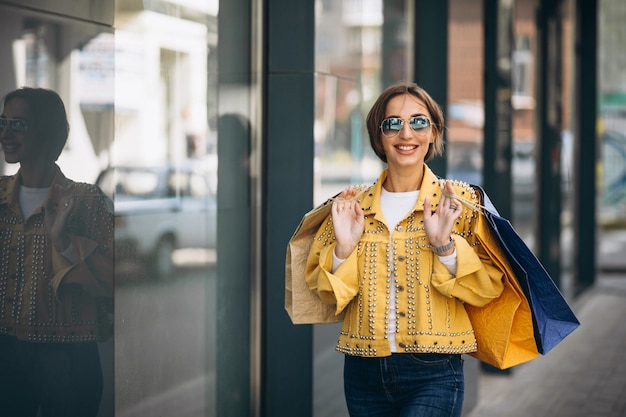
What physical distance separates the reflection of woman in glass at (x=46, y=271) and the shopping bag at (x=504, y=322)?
1482 mm

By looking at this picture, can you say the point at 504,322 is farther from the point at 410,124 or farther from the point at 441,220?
the point at 410,124

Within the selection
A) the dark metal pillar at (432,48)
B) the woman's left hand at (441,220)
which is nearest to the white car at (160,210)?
the woman's left hand at (441,220)

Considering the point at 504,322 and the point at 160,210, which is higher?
the point at 160,210

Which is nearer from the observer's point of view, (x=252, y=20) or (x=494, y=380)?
(x=252, y=20)

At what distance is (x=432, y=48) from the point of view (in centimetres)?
719

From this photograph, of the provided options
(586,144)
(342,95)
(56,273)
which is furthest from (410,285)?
(586,144)

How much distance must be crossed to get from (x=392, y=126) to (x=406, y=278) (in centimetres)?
52

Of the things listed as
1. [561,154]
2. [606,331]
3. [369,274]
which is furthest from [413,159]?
[561,154]

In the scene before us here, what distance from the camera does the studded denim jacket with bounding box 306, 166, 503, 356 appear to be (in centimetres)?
337

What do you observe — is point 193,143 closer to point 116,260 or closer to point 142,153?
point 142,153

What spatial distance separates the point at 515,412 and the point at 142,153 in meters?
4.21

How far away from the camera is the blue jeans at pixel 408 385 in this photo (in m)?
3.40

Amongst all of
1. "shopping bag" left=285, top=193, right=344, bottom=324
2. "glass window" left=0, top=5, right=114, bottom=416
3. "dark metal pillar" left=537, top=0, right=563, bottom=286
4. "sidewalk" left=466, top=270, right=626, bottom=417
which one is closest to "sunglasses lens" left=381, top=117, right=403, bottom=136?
"shopping bag" left=285, top=193, right=344, bottom=324

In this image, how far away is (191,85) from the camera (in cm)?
471
